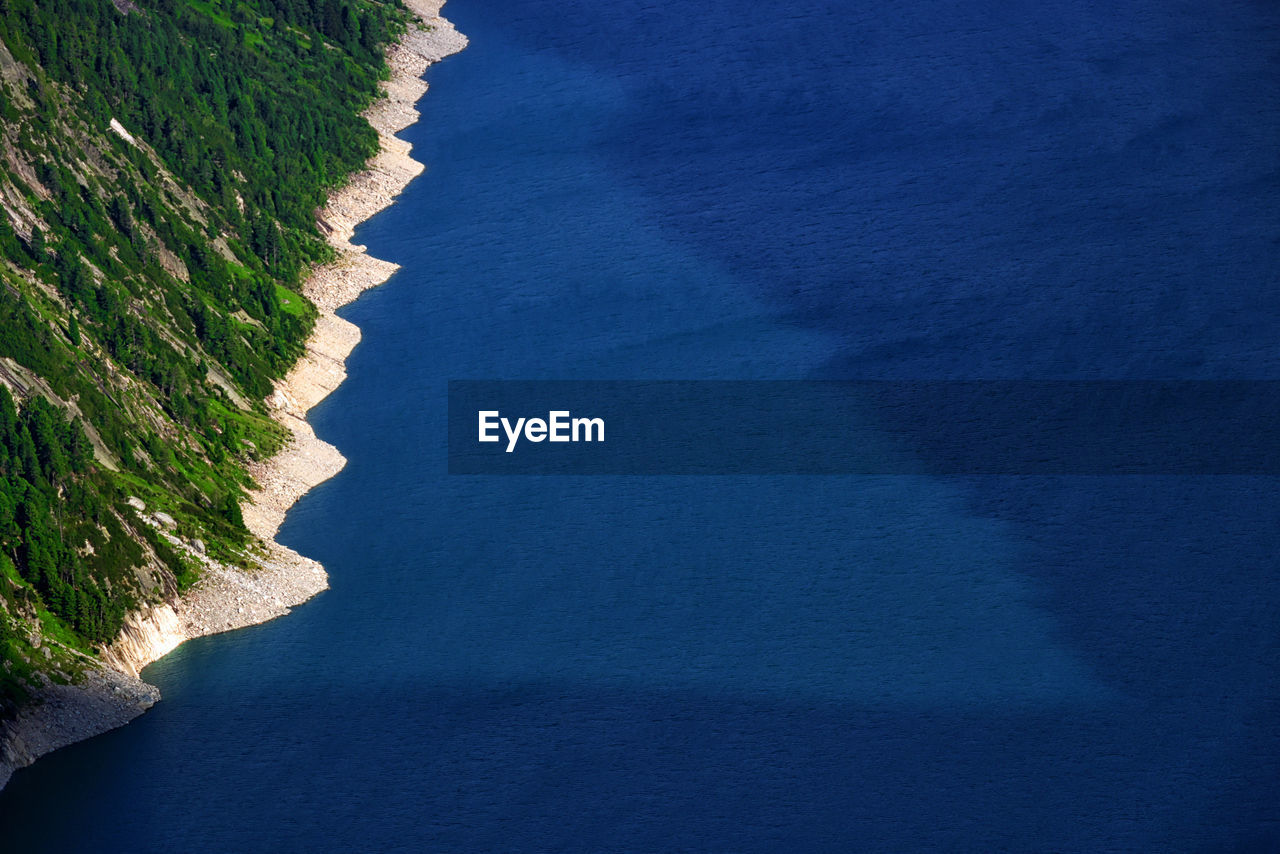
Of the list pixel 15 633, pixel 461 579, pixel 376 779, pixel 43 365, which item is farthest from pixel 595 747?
pixel 43 365

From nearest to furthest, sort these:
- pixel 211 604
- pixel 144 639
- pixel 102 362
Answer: pixel 144 639 → pixel 211 604 → pixel 102 362

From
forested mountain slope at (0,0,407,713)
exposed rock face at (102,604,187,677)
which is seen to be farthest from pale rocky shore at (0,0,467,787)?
forested mountain slope at (0,0,407,713)

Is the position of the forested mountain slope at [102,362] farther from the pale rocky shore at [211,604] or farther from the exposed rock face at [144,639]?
the pale rocky shore at [211,604]

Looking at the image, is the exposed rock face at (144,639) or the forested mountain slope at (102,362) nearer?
the forested mountain slope at (102,362)

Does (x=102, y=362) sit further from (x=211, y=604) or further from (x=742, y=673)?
(x=742, y=673)

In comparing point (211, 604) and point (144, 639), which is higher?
point (211, 604)

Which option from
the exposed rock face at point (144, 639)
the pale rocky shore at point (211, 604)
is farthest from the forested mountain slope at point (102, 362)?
the pale rocky shore at point (211, 604)

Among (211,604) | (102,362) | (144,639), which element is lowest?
(144,639)

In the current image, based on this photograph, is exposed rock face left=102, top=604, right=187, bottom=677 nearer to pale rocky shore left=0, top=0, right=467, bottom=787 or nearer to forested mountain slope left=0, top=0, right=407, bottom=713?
pale rocky shore left=0, top=0, right=467, bottom=787

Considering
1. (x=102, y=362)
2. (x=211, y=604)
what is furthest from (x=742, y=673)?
(x=102, y=362)

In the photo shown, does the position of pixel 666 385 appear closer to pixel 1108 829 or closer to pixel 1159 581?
pixel 1159 581

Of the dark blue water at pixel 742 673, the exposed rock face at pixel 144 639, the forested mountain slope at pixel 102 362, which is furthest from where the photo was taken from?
the exposed rock face at pixel 144 639
